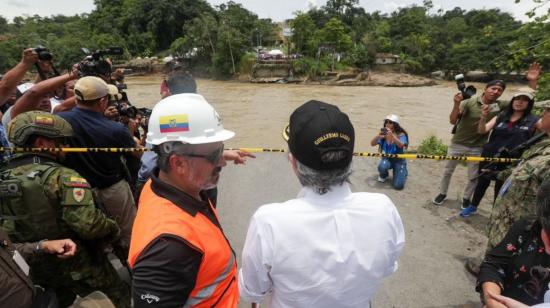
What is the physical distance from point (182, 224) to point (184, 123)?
493 mm

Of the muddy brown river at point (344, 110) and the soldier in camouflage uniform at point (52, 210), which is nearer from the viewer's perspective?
the soldier in camouflage uniform at point (52, 210)

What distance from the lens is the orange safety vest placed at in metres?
1.17

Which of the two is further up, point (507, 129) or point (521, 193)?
point (507, 129)

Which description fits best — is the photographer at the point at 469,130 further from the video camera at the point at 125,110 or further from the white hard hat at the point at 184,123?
the video camera at the point at 125,110

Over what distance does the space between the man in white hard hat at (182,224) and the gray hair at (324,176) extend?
0.46 metres

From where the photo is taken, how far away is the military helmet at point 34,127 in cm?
205

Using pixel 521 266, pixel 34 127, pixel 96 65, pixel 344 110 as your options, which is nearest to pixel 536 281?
pixel 521 266

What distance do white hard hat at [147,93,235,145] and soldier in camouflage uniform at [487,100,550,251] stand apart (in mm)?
2259

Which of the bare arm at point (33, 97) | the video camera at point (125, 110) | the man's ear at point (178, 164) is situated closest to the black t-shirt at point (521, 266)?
the man's ear at point (178, 164)

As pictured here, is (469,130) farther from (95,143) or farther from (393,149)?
(95,143)

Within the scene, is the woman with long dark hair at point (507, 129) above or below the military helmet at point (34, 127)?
below

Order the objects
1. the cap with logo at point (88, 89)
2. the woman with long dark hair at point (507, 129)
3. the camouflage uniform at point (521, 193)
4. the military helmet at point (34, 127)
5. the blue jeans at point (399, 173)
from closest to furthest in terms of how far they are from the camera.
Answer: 1. the military helmet at point (34, 127)
2. the camouflage uniform at point (521, 193)
3. the cap with logo at point (88, 89)
4. the woman with long dark hair at point (507, 129)
5. the blue jeans at point (399, 173)

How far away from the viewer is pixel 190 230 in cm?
120

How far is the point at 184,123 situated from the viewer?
1469 mm
